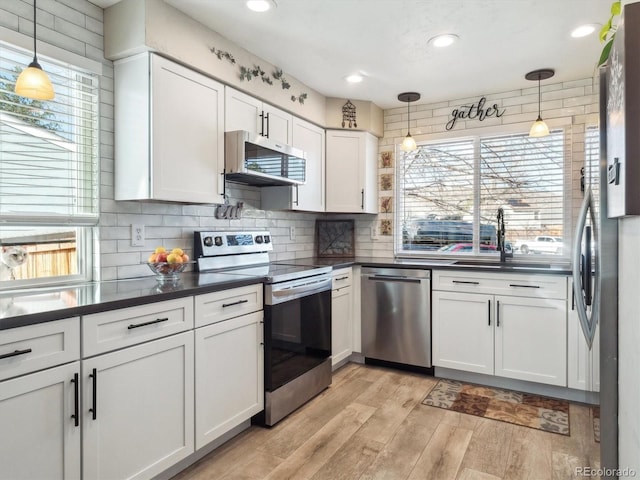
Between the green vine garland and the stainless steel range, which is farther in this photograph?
the green vine garland

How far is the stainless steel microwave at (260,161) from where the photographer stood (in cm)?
262

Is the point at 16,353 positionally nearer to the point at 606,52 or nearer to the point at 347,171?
the point at 606,52

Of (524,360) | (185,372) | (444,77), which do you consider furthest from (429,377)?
(444,77)

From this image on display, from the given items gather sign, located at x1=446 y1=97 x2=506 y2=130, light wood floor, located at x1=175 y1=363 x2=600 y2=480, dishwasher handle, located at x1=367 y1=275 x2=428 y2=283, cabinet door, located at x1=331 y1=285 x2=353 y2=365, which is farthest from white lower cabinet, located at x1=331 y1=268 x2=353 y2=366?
gather sign, located at x1=446 y1=97 x2=506 y2=130

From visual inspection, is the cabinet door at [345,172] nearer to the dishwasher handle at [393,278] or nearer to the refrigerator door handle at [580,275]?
the dishwasher handle at [393,278]

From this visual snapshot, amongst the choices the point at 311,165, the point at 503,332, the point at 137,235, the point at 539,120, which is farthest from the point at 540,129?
the point at 137,235

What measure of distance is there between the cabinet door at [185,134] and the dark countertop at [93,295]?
1.66 ft

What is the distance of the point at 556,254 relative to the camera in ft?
11.3

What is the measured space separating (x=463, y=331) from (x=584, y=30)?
2.23 meters

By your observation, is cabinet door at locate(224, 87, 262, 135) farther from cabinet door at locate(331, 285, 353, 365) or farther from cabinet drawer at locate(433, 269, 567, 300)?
cabinet drawer at locate(433, 269, 567, 300)

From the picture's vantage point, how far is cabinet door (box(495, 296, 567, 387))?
2916 mm

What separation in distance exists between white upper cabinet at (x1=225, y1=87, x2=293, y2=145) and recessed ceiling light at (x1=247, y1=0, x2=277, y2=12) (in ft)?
1.80

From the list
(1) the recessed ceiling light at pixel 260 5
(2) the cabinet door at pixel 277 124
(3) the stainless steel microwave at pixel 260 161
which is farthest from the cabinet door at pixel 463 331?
(1) the recessed ceiling light at pixel 260 5

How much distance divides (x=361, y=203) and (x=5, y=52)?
2831mm
